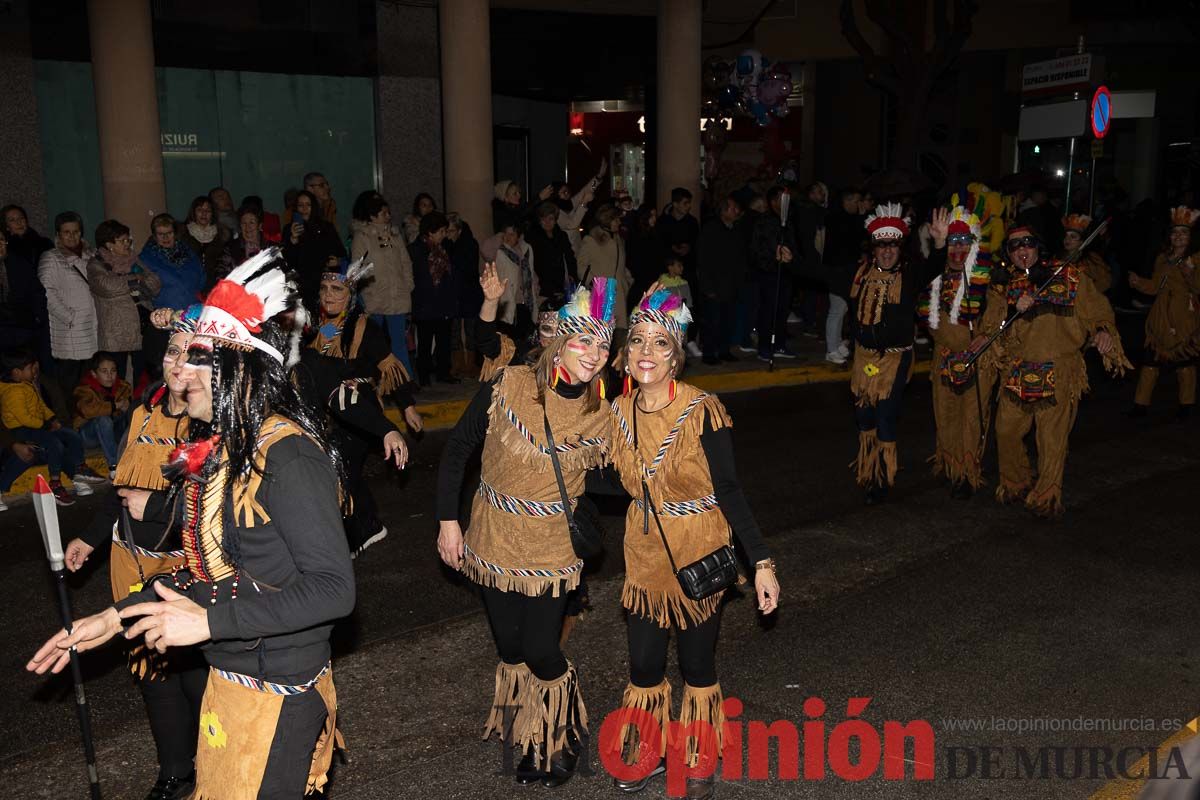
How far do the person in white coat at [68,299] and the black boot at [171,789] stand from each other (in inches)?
248

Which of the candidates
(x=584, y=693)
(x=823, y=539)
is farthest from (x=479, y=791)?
(x=823, y=539)

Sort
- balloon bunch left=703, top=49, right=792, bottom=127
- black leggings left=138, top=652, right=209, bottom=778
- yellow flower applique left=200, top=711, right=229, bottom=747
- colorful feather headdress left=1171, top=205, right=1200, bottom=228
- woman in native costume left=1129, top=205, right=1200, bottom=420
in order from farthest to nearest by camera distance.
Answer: balloon bunch left=703, top=49, right=792, bottom=127, woman in native costume left=1129, top=205, right=1200, bottom=420, colorful feather headdress left=1171, top=205, right=1200, bottom=228, black leggings left=138, top=652, right=209, bottom=778, yellow flower applique left=200, top=711, right=229, bottom=747

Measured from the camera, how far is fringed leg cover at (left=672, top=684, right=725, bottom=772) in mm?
4512

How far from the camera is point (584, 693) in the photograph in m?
5.48

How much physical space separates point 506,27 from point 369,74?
2.99m

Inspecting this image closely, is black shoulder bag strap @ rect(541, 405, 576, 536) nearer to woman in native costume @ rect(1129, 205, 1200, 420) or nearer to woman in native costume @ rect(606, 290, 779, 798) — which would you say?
woman in native costume @ rect(606, 290, 779, 798)

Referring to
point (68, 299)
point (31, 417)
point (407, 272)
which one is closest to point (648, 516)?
point (31, 417)

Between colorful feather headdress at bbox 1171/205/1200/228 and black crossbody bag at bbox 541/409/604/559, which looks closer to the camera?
black crossbody bag at bbox 541/409/604/559

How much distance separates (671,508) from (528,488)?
1.86 feet

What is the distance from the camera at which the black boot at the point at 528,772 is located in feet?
15.4

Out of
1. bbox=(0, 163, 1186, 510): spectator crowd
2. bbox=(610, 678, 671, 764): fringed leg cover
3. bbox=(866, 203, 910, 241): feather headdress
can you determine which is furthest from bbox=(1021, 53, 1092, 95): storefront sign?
bbox=(610, 678, 671, 764): fringed leg cover

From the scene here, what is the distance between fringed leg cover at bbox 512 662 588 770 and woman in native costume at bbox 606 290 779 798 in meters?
0.25

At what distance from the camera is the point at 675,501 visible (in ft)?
14.7

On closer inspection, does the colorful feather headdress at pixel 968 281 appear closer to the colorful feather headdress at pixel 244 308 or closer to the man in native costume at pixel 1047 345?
the man in native costume at pixel 1047 345
